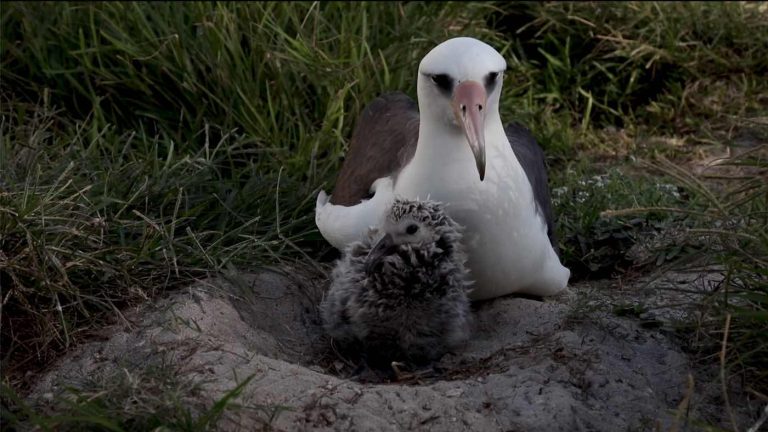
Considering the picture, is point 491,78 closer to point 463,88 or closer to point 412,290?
point 463,88

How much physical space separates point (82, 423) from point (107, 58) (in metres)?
2.87

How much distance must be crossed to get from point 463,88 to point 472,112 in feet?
0.30

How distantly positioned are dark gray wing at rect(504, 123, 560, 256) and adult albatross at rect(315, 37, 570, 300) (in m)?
0.08

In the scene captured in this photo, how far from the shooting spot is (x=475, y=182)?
4129 millimetres

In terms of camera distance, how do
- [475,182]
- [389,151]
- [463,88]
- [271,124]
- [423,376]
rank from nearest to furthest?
[423,376] < [463,88] < [475,182] < [389,151] < [271,124]

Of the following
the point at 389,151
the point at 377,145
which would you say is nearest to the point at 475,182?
the point at 389,151

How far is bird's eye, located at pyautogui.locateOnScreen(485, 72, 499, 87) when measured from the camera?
13.4 feet

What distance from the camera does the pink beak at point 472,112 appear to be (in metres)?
3.95

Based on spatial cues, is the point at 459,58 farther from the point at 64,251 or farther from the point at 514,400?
the point at 64,251

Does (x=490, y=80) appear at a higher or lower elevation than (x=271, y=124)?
higher

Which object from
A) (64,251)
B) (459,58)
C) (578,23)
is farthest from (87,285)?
(578,23)

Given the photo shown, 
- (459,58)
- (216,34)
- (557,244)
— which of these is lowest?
(557,244)

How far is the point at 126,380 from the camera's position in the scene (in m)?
3.34

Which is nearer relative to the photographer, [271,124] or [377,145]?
[377,145]
